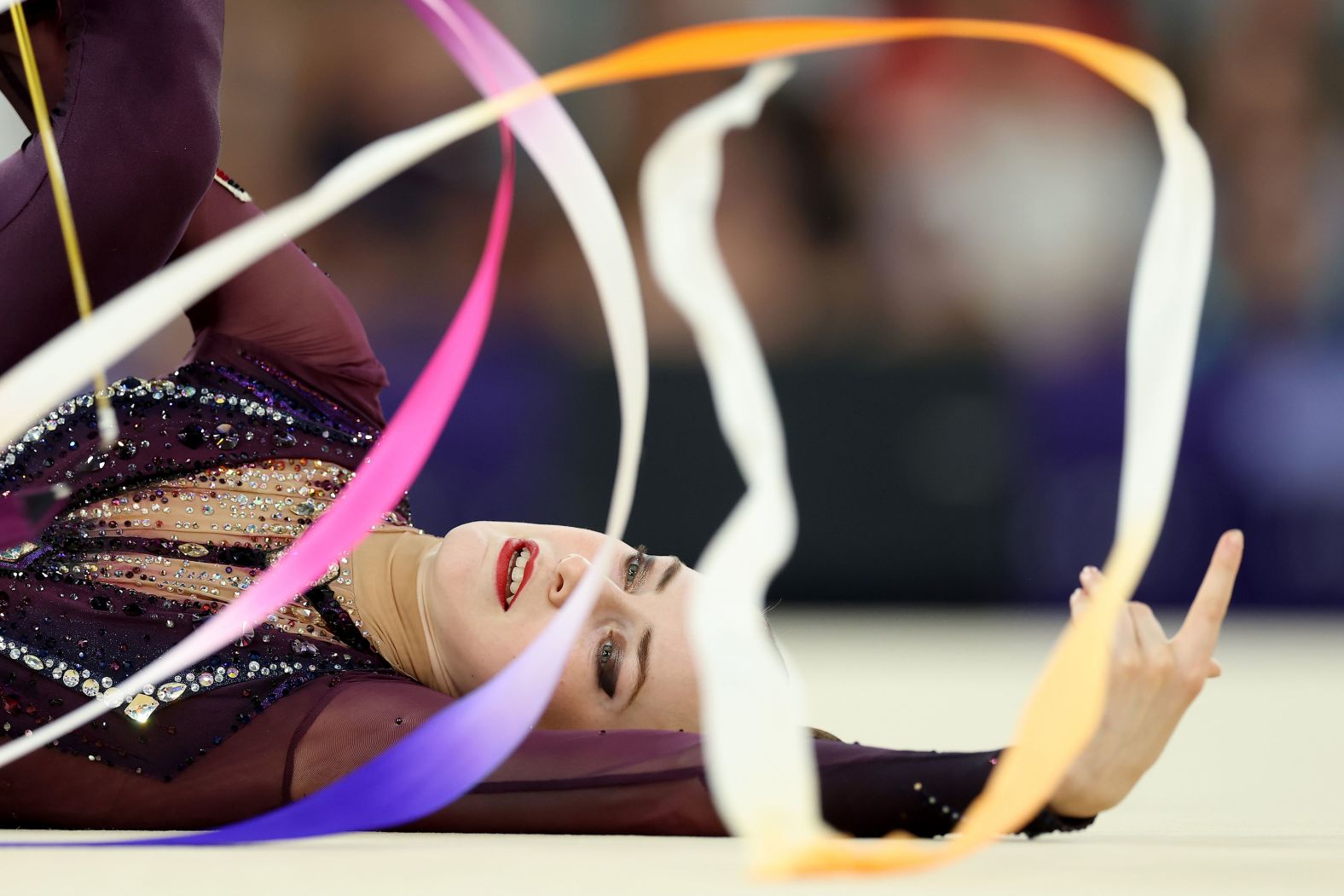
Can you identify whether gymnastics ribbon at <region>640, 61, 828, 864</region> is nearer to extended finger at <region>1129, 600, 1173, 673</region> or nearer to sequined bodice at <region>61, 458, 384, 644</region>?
extended finger at <region>1129, 600, 1173, 673</region>

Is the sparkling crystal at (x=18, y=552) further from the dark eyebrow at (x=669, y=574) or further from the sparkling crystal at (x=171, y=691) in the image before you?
the dark eyebrow at (x=669, y=574)

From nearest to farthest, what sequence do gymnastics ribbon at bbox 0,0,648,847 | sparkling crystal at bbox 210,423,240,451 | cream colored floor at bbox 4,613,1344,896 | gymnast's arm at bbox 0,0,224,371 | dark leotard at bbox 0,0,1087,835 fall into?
cream colored floor at bbox 4,613,1344,896
gymnastics ribbon at bbox 0,0,648,847
dark leotard at bbox 0,0,1087,835
gymnast's arm at bbox 0,0,224,371
sparkling crystal at bbox 210,423,240,451

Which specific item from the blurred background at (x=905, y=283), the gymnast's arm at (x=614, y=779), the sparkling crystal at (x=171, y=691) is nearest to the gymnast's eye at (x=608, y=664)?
the gymnast's arm at (x=614, y=779)

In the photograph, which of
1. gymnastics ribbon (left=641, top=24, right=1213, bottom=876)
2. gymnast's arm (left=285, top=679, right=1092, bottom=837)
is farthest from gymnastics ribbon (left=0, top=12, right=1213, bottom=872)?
gymnast's arm (left=285, top=679, right=1092, bottom=837)

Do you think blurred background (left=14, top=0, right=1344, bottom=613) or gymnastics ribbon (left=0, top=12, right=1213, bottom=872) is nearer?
gymnastics ribbon (left=0, top=12, right=1213, bottom=872)

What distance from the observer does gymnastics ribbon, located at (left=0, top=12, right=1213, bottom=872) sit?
0.99 meters

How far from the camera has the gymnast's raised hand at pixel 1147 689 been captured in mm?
1220

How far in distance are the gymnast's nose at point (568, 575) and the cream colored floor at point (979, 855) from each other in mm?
270

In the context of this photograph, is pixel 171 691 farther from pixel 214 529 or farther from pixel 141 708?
pixel 214 529

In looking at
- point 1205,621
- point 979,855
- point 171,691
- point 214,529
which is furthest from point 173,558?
point 1205,621

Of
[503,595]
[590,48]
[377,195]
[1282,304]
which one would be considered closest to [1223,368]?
[1282,304]

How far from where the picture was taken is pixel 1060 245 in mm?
3873

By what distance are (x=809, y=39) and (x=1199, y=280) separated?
0.27 metres

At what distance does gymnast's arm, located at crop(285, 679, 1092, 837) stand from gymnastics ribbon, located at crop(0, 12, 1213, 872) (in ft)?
0.71
